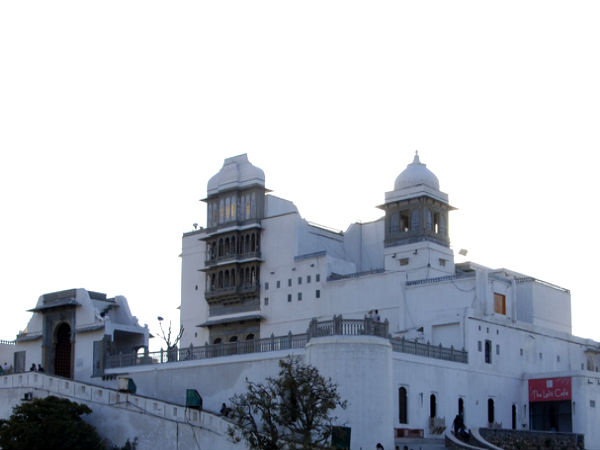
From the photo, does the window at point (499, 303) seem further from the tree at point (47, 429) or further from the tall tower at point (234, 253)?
the tree at point (47, 429)

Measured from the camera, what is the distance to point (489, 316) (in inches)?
2176

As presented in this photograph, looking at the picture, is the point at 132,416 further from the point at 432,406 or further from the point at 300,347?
the point at 432,406

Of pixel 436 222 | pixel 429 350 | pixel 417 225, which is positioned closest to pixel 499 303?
pixel 417 225

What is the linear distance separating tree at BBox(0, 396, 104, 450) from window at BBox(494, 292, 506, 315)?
2346cm

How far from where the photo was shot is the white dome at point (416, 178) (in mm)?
64312

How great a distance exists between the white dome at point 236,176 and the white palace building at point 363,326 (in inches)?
3.7

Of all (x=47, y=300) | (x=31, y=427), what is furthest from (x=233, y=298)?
(x=31, y=427)

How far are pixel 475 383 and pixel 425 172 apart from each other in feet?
57.1

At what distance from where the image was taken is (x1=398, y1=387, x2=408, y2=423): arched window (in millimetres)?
45031

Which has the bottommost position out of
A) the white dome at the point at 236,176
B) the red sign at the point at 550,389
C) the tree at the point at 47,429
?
the tree at the point at 47,429

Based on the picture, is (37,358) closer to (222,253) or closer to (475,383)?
(222,253)

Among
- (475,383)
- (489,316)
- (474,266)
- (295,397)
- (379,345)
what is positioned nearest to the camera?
(295,397)

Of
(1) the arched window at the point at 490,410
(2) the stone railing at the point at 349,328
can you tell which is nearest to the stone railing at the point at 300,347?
(2) the stone railing at the point at 349,328

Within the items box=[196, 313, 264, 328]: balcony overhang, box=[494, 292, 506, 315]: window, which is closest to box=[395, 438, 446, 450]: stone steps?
box=[494, 292, 506, 315]: window
